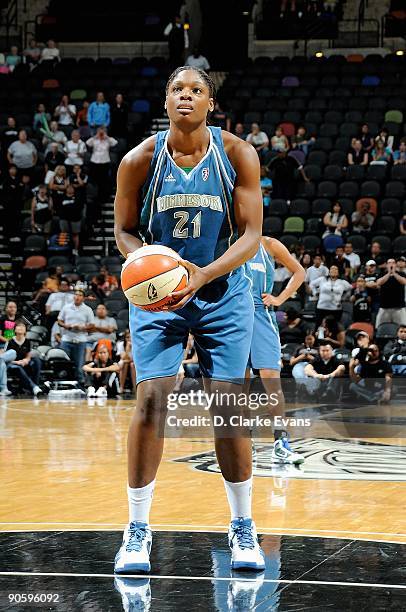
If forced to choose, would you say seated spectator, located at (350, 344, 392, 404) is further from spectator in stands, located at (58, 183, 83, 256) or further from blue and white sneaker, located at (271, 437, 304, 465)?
spectator in stands, located at (58, 183, 83, 256)

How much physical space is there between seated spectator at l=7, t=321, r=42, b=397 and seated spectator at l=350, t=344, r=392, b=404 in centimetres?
467

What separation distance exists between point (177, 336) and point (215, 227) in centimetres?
49

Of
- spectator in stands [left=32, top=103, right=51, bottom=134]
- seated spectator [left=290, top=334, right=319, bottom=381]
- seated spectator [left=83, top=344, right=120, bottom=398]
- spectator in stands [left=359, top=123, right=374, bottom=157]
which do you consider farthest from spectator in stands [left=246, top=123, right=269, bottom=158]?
seated spectator [left=83, top=344, right=120, bottom=398]

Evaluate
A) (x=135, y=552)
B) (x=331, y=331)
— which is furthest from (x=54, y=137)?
(x=135, y=552)

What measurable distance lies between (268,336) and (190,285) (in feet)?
12.1

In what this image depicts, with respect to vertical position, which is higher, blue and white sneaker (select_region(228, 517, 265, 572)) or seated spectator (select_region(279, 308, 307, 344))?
blue and white sneaker (select_region(228, 517, 265, 572))

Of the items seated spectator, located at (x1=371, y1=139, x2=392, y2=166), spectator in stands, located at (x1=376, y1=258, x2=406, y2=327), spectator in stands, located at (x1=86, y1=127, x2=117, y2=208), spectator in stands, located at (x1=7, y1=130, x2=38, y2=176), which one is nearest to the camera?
spectator in stands, located at (x1=376, y1=258, x2=406, y2=327)

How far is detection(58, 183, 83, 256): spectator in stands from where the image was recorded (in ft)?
59.9

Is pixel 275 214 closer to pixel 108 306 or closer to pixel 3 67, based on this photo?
pixel 108 306

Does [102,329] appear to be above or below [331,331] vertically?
below

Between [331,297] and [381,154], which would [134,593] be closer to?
[331,297]

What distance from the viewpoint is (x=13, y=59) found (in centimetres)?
2353

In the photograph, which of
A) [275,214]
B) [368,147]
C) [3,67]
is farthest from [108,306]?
[3,67]

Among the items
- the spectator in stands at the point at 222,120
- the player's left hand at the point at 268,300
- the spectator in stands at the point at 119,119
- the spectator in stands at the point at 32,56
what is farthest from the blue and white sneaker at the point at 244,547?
the spectator in stands at the point at 32,56
